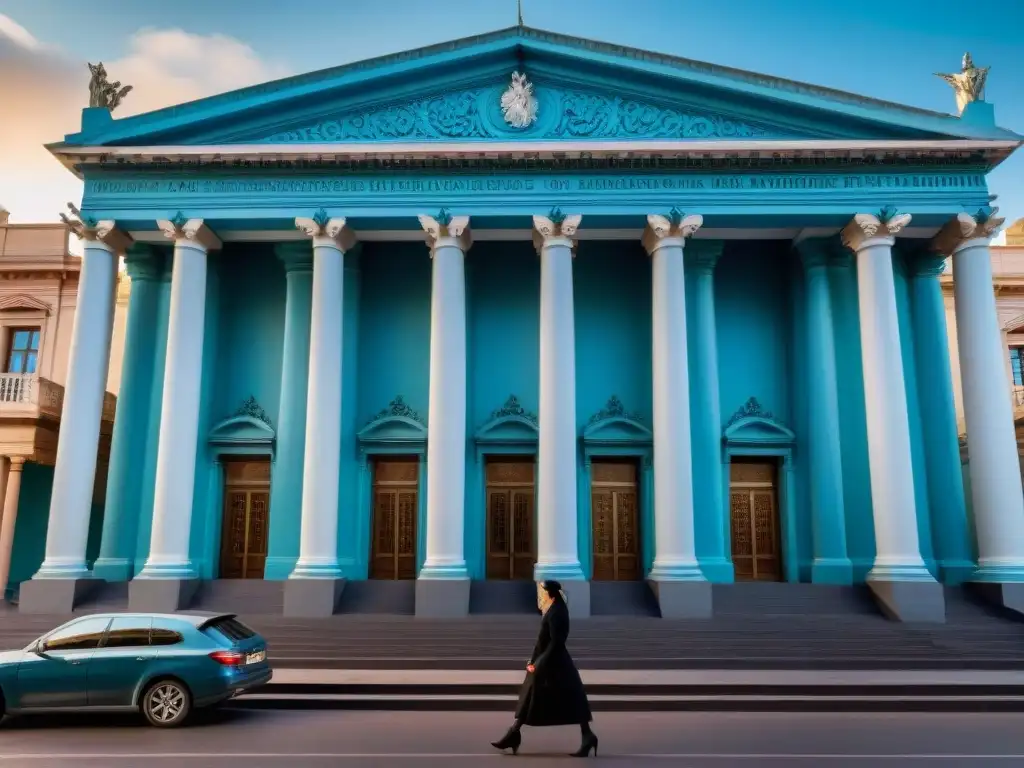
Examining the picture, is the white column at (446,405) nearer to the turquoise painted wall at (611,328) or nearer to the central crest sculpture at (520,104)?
the central crest sculpture at (520,104)

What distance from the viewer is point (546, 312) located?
59.8 feet

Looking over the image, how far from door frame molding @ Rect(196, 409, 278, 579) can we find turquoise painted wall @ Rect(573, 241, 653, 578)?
7.20 m

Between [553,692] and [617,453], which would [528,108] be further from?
[553,692]

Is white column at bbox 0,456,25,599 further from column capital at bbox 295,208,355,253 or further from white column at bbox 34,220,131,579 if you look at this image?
column capital at bbox 295,208,355,253

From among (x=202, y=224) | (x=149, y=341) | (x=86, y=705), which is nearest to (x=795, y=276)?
(x=202, y=224)

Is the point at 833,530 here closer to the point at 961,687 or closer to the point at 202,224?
the point at 961,687

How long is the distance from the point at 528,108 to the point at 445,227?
315 cm

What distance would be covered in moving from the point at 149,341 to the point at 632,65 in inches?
493

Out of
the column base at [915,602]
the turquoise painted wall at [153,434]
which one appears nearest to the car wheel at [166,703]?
the turquoise painted wall at [153,434]

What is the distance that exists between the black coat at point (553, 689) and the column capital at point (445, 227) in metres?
12.0

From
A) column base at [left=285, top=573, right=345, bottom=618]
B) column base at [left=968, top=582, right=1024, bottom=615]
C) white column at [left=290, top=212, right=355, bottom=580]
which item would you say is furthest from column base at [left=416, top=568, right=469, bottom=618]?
column base at [left=968, top=582, right=1024, bottom=615]

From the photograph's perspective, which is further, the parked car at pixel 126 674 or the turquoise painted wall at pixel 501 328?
the turquoise painted wall at pixel 501 328

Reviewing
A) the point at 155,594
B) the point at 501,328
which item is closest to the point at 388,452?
the point at 501,328

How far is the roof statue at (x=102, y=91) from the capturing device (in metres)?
19.2
